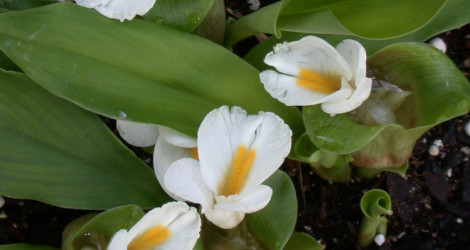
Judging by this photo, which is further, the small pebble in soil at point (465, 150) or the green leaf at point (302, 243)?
the small pebble in soil at point (465, 150)

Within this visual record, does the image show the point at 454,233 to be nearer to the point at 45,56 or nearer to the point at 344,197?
the point at 344,197

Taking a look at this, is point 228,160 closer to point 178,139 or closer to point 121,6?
point 178,139

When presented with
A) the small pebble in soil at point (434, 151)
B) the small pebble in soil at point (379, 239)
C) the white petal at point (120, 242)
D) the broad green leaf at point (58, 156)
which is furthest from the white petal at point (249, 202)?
the small pebble in soil at point (434, 151)

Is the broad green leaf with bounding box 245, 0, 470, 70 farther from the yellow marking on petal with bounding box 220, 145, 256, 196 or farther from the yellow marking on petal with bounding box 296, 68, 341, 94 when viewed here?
the yellow marking on petal with bounding box 220, 145, 256, 196

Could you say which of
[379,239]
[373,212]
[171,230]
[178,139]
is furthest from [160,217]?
[379,239]

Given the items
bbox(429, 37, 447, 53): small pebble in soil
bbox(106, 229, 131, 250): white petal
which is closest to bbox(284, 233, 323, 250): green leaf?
bbox(106, 229, 131, 250): white petal

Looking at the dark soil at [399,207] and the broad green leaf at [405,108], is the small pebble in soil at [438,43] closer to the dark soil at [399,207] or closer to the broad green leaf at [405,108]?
the dark soil at [399,207]

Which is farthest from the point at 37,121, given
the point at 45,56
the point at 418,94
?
the point at 418,94
